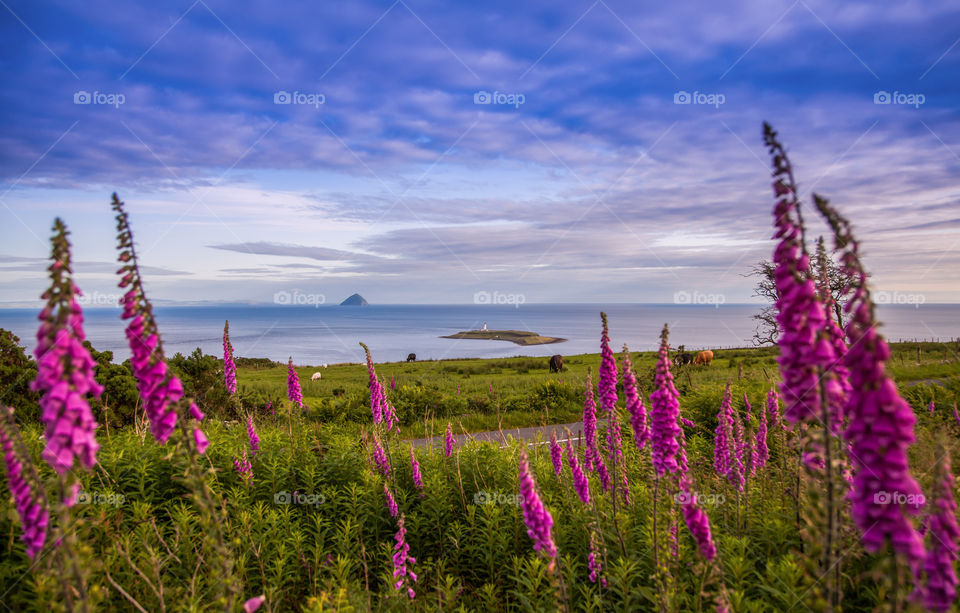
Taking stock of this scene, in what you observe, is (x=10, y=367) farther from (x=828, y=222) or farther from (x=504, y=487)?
(x=828, y=222)

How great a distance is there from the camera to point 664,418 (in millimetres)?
4184

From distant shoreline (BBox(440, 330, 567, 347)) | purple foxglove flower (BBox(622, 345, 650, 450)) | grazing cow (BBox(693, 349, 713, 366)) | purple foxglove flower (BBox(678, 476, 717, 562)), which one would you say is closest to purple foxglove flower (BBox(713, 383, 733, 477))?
purple foxglove flower (BBox(622, 345, 650, 450))

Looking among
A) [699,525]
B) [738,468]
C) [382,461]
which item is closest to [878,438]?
[699,525]

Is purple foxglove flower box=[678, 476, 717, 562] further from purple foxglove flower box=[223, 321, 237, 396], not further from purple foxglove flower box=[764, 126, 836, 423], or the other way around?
purple foxglove flower box=[223, 321, 237, 396]

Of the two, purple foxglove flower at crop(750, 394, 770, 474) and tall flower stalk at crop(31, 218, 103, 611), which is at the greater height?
tall flower stalk at crop(31, 218, 103, 611)

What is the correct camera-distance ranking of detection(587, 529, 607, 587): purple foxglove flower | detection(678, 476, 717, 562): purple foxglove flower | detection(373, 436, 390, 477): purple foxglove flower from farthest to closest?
detection(373, 436, 390, 477): purple foxglove flower, detection(587, 529, 607, 587): purple foxglove flower, detection(678, 476, 717, 562): purple foxglove flower

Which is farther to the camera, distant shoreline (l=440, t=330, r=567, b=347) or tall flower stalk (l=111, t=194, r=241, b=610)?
distant shoreline (l=440, t=330, r=567, b=347)

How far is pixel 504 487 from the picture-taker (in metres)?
7.54

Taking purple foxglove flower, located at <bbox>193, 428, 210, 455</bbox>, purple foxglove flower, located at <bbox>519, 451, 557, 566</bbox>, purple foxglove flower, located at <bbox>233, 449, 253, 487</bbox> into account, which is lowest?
purple foxglove flower, located at <bbox>233, 449, 253, 487</bbox>

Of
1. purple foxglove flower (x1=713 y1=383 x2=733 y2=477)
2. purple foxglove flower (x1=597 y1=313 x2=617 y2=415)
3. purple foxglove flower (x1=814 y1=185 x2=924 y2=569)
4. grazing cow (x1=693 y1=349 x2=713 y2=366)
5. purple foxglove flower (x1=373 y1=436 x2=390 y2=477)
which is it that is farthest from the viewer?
grazing cow (x1=693 y1=349 x2=713 y2=366)

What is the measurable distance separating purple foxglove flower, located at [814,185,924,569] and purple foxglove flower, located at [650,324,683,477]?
1.84 m

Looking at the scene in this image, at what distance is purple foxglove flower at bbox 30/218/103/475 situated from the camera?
2508mm

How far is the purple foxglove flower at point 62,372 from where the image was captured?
251 centimetres

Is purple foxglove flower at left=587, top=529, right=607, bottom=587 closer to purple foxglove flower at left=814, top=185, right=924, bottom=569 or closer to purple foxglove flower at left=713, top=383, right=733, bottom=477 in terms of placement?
purple foxglove flower at left=713, top=383, right=733, bottom=477
